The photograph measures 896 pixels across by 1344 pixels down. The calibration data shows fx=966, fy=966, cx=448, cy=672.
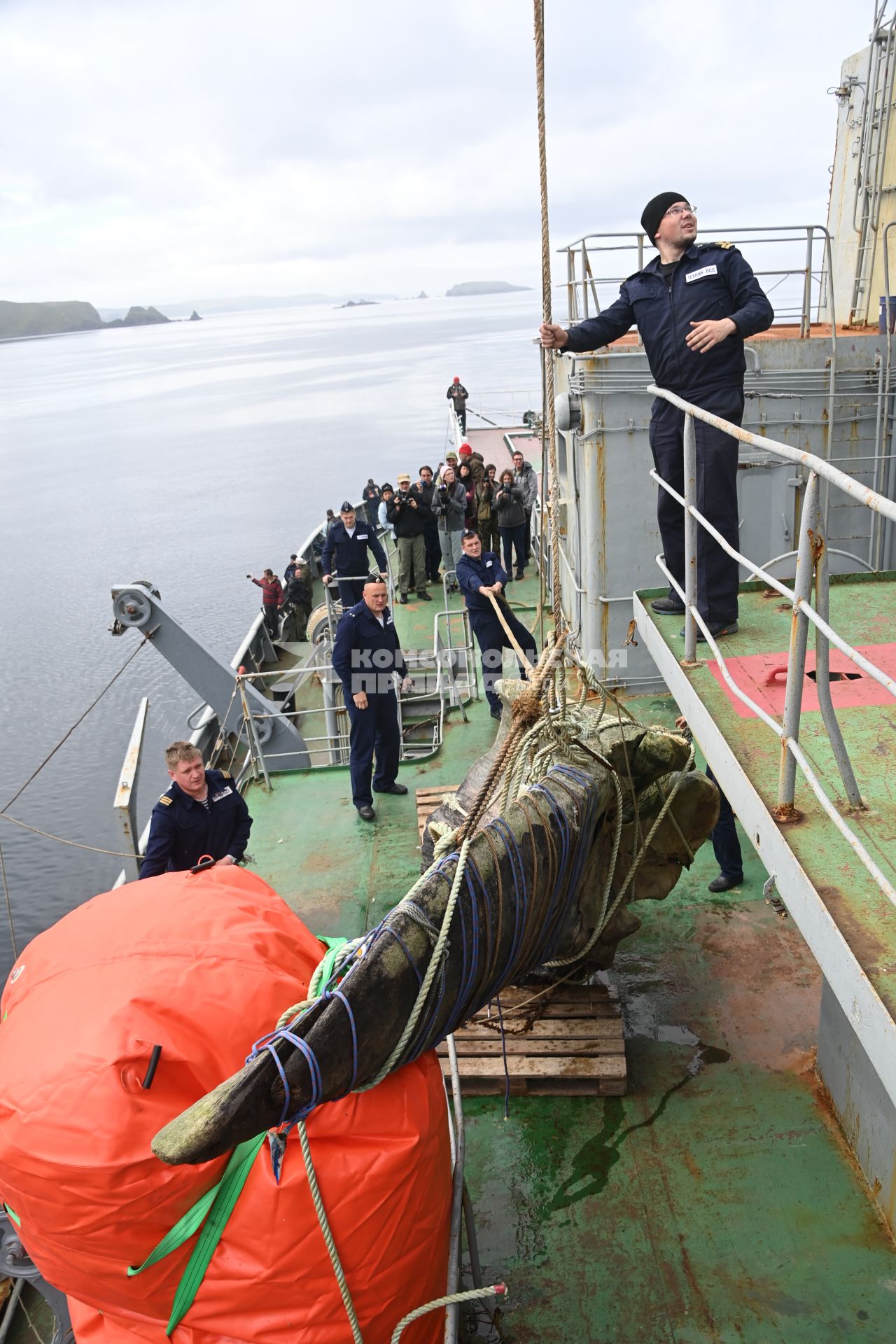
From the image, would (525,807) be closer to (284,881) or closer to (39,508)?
(284,881)

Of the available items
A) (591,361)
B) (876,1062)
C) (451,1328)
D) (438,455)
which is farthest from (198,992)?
(438,455)

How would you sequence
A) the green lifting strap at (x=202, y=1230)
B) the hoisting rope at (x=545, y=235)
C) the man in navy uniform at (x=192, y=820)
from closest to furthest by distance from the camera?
1. the green lifting strap at (x=202, y=1230)
2. the hoisting rope at (x=545, y=235)
3. the man in navy uniform at (x=192, y=820)

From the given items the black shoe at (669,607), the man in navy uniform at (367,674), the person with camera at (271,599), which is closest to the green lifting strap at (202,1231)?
the black shoe at (669,607)

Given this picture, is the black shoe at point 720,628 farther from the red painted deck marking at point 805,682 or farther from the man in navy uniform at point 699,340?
the red painted deck marking at point 805,682

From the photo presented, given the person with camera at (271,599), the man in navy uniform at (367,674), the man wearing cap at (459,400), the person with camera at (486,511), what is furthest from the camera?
the man wearing cap at (459,400)

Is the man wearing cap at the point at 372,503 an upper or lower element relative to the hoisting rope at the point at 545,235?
lower

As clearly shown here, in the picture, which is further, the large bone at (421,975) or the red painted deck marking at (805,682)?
the red painted deck marking at (805,682)

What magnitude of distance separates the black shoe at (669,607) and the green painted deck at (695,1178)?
1.92m

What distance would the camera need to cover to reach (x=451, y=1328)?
100 inches

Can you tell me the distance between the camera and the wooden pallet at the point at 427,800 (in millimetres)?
7066

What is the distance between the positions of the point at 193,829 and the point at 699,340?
3.36 metres

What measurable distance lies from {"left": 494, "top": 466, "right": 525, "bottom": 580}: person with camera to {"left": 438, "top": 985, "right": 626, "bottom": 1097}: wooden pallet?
377 inches

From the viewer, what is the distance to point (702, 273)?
4121 millimetres

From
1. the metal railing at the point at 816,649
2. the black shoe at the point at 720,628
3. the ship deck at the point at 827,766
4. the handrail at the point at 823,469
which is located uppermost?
the handrail at the point at 823,469
